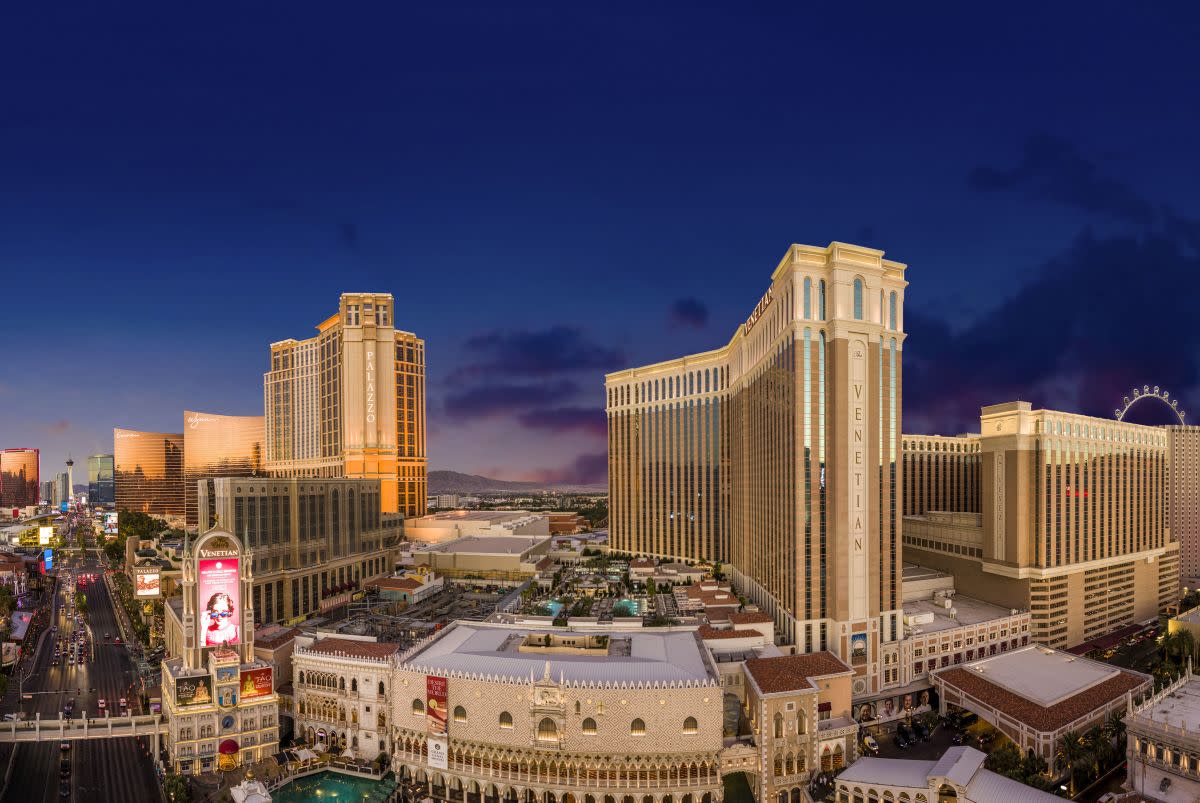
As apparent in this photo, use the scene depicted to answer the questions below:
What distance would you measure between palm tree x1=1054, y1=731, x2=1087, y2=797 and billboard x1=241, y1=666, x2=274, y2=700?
228 ft

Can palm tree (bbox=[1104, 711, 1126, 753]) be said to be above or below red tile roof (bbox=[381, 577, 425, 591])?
below

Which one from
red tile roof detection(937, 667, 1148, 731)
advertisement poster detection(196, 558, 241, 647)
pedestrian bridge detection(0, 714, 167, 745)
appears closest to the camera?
red tile roof detection(937, 667, 1148, 731)

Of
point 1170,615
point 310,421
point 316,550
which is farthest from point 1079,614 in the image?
point 310,421

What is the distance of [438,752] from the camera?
178ft

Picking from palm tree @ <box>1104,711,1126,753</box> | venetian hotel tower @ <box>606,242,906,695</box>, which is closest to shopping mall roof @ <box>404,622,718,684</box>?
venetian hotel tower @ <box>606,242,906,695</box>

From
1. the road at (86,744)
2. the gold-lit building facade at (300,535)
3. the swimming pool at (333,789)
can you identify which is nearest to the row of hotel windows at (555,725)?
the swimming pool at (333,789)

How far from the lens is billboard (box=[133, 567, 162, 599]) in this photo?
95312mm

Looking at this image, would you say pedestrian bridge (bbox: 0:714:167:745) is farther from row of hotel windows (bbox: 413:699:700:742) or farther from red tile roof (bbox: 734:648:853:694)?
red tile roof (bbox: 734:648:853:694)

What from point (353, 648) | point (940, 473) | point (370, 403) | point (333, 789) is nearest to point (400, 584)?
point (353, 648)

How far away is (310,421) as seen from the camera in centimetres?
18100

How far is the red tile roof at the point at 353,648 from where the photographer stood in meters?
62.2

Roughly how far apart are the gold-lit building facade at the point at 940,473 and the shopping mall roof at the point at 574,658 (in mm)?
82447

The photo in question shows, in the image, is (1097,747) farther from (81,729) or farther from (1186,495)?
(1186,495)

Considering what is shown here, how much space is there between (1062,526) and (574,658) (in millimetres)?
73015
